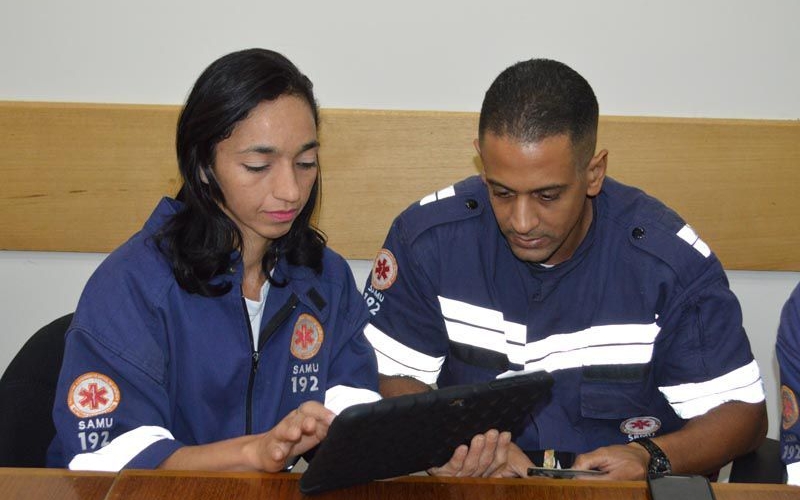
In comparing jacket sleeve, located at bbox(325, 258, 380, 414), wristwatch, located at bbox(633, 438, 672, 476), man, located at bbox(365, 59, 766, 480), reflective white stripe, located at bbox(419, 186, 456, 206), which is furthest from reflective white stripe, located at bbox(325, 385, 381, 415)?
wristwatch, located at bbox(633, 438, 672, 476)

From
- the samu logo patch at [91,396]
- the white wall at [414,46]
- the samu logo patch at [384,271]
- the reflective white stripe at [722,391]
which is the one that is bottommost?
the reflective white stripe at [722,391]

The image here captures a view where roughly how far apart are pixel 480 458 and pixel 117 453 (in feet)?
2.14

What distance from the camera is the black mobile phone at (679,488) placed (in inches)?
57.4

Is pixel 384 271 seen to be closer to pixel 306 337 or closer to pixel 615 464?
pixel 306 337

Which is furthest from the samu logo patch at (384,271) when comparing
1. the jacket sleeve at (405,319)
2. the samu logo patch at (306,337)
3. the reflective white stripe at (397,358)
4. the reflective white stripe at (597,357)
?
the reflective white stripe at (597,357)

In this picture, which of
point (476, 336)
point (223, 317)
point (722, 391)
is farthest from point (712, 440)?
point (223, 317)

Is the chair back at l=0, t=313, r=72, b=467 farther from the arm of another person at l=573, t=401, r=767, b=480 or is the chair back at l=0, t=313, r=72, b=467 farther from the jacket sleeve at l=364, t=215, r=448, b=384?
the arm of another person at l=573, t=401, r=767, b=480

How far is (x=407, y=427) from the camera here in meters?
1.48

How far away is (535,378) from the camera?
1526 millimetres

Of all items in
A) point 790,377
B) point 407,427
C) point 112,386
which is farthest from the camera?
point 790,377

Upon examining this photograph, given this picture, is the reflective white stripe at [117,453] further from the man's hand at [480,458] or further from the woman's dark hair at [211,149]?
the man's hand at [480,458]

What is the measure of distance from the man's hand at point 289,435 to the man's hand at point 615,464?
1.96ft

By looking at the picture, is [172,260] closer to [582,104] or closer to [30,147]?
[582,104]

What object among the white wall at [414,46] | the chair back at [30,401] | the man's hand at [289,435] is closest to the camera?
the man's hand at [289,435]
